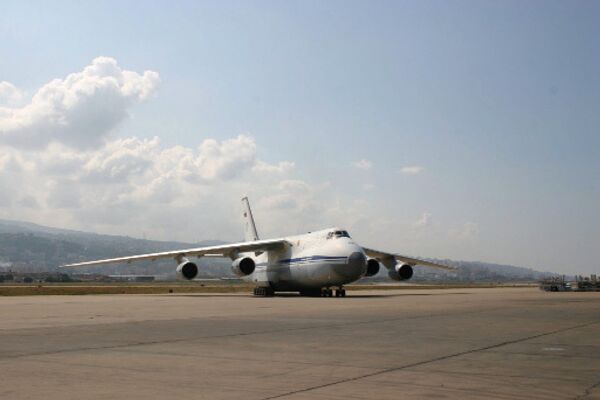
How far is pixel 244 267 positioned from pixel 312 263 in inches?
232

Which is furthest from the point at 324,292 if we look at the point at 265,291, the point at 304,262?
the point at 265,291

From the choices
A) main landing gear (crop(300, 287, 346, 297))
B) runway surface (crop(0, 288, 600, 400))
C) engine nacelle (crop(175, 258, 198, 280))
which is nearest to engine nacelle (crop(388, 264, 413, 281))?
main landing gear (crop(300, 287, 346, 297))

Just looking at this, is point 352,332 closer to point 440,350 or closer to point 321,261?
point 440,350

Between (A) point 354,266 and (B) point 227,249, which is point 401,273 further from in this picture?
(B) point 227,249

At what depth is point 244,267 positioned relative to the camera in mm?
40938

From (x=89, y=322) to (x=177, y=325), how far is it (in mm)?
2372

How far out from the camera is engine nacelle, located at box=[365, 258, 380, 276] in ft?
131

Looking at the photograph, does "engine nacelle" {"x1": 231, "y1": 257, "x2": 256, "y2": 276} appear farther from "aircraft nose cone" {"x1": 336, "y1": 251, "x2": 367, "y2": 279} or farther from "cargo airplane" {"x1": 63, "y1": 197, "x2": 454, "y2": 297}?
"aircraft nose cone" {"x1": 336, "y1": 251, "x2": 367, "y2": 279}

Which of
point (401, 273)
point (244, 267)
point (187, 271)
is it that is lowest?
point (401, 273)

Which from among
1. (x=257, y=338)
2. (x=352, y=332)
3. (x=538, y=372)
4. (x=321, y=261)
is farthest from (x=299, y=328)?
(x=321, y=261)

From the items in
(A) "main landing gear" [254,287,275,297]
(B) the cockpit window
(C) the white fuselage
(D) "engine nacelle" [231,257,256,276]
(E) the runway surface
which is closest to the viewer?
(E) the runway surface

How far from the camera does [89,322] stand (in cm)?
1581

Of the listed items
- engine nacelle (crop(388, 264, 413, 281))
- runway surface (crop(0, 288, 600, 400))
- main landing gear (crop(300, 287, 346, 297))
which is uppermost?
engine nacelle (crop(388, 264, 413, 281))

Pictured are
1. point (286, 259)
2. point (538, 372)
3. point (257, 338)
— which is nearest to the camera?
point (538, 372)
